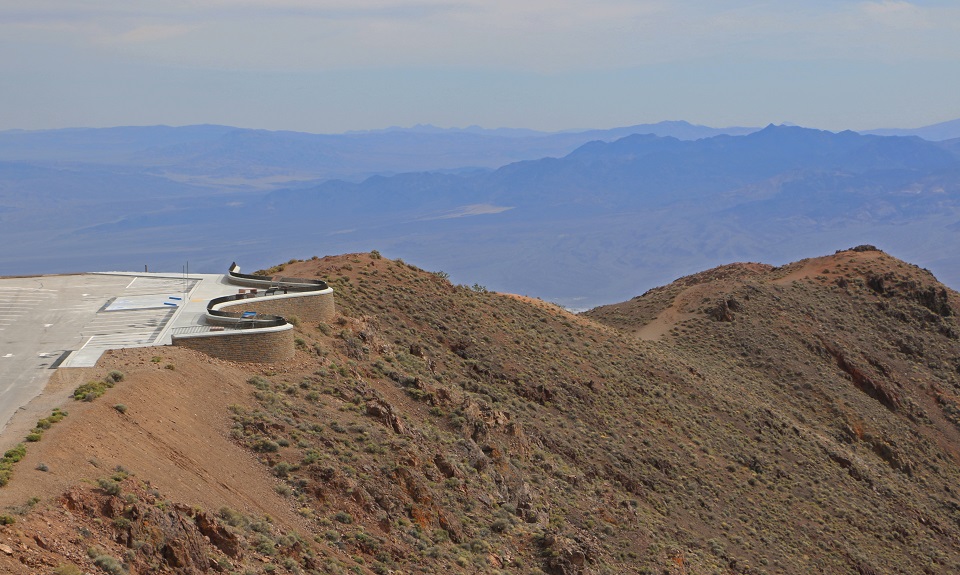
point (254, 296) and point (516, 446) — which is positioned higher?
point (254, 296)

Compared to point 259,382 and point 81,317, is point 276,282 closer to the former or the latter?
point 81,317

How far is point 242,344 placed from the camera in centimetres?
2598

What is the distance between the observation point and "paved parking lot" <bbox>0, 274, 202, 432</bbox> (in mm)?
23875

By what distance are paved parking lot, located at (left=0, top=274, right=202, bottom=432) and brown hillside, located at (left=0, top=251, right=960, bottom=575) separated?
154 cm

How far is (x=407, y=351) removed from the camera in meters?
33.5

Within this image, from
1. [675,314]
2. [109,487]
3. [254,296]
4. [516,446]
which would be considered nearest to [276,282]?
[254,296]

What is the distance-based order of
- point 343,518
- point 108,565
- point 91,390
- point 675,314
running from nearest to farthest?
point 108,565, point 343,518, point 91,390, point 675,314

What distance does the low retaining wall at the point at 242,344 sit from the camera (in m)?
25.7

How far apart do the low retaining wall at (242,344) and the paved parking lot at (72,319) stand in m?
1.37

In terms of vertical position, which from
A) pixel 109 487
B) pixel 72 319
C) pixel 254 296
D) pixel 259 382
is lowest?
pixel 259 382

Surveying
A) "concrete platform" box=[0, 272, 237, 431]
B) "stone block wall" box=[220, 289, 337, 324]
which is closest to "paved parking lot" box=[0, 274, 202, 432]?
"concrete platform" box=[0, 272, 237, 431]

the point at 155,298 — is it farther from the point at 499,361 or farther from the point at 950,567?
the point at 950,567

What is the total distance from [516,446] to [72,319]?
1395 centimetres

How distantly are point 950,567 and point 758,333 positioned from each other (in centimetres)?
1891
